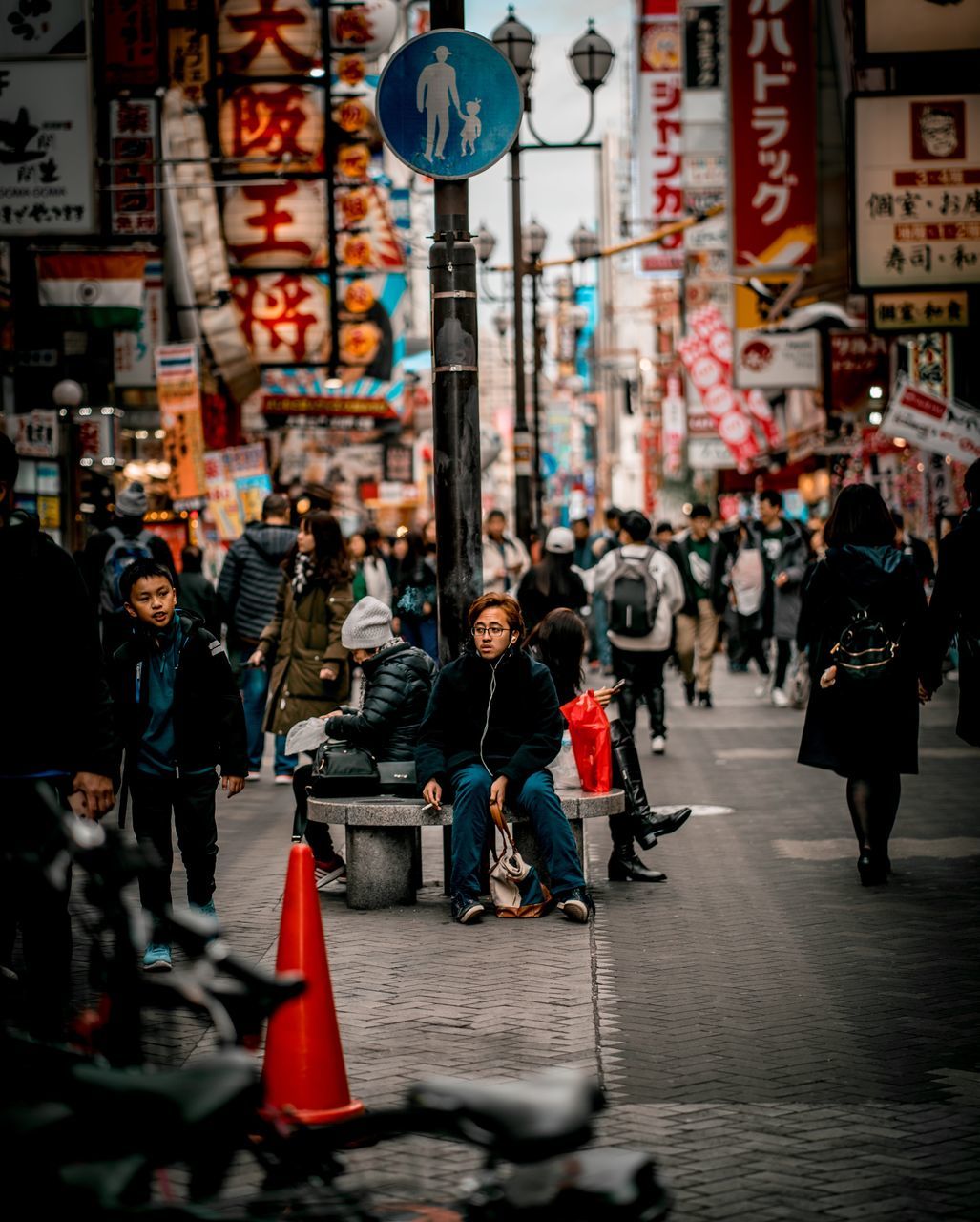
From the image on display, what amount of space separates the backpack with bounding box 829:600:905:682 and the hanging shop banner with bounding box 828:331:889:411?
1777cm

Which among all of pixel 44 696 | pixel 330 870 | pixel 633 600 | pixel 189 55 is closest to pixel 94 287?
pixel 189 55

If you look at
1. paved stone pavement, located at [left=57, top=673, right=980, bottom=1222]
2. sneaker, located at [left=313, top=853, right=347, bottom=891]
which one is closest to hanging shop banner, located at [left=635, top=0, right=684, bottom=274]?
paved stone pavement, located at [left=57, top=673, right=980, bottom=1222]


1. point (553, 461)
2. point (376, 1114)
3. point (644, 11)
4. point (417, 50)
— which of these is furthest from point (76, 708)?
point (644, 11)

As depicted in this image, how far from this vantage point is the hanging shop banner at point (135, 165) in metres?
18.5

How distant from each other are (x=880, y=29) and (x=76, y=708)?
435 inches

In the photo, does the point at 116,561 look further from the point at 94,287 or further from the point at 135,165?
the point at 135,165

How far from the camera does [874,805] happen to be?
9203 mm

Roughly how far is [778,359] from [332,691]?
18.0 meters

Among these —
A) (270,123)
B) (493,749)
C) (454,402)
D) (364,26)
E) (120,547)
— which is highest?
(364,26)

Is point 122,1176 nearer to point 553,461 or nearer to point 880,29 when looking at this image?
point 880,29

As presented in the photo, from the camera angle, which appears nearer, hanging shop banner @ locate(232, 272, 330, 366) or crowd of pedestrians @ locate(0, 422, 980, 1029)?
crowd of pedestrians @ locate(0, 422, 980, 1029)

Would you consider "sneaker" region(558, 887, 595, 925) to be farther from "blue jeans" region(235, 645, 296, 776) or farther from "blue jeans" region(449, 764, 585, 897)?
"blue jeans" region(235, 645, 296, 776)

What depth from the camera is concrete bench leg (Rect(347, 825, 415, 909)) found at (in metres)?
8.77

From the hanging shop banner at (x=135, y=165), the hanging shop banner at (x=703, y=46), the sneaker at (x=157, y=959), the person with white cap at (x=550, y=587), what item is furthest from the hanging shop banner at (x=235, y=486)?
the sneaker at (x=157, y=959)
